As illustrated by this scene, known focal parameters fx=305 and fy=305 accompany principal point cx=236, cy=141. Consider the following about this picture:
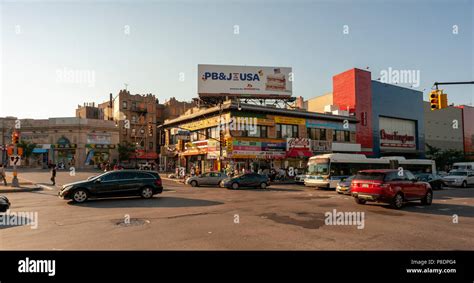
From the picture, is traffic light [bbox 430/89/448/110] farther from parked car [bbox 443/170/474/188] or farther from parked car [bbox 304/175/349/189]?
parked car [bbox 443/170/474/188]

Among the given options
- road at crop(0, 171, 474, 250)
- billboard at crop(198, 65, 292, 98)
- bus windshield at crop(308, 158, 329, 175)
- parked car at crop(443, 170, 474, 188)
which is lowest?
parked car at crop(443, 170, 474, 188)

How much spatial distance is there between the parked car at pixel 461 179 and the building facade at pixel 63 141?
58287 millimetres

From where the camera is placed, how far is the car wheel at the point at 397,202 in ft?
43.4

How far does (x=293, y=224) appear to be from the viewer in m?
9.73

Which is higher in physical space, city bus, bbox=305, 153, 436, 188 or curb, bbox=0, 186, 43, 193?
city bus, bbox=305, 153, 436, 188

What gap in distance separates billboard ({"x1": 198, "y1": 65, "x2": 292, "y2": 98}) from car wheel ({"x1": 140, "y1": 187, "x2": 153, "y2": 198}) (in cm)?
2543

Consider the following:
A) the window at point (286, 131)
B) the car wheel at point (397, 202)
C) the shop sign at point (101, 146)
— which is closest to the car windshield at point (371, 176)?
the car wheel at point (397, 202)

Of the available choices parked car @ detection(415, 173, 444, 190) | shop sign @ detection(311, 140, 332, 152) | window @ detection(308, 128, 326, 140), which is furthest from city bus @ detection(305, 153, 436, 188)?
window @ detection(308, 128, 326, 140)

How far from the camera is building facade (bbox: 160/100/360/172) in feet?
121

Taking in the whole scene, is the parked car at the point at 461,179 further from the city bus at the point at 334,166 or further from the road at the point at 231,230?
the road at the point at 231,230

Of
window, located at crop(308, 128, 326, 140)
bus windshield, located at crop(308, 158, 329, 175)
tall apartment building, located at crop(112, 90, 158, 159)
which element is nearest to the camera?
bus windshield, located at crop(308, 158, 329, 175)

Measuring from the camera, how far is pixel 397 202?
43.9ft

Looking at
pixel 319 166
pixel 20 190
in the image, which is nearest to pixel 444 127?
pixel 319 166

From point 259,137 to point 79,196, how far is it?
2570 centimetres
